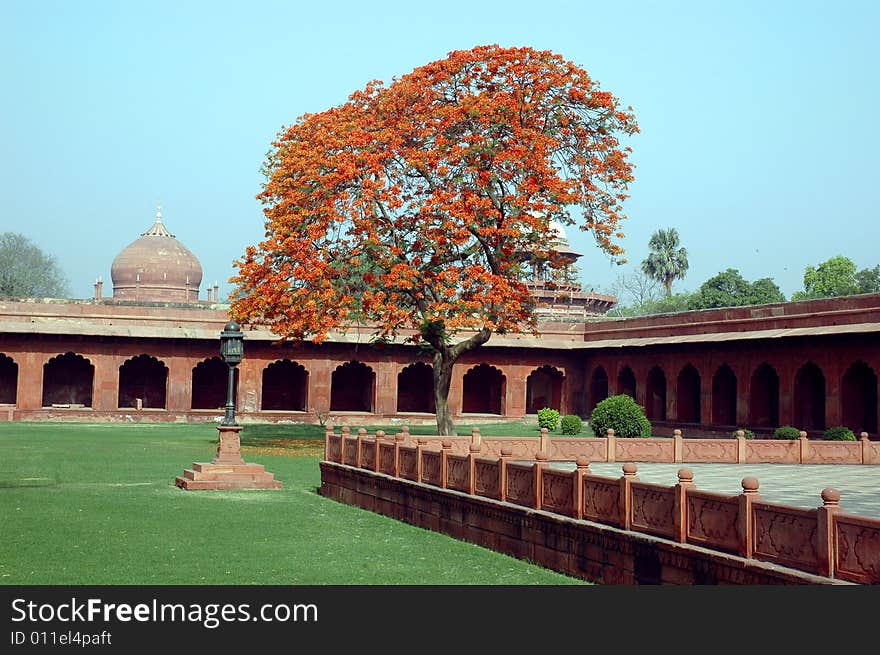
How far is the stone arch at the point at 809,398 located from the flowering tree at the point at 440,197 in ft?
28.1

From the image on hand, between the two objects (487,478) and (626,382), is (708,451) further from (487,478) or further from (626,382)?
(626,382)

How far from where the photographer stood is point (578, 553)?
38.5ft

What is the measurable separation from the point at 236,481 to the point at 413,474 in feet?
12.7

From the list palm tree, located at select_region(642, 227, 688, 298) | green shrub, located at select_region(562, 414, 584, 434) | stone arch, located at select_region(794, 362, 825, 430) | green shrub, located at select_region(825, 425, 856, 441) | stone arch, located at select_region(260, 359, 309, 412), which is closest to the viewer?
green shrub, located at select_region(825, 425, 856, 441)

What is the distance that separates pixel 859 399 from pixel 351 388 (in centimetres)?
2245

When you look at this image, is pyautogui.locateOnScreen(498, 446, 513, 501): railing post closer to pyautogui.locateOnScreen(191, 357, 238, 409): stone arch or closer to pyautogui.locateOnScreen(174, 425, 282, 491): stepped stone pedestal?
pyautogui.locateOnScreen(174, 425, 282, 491): stepped stone pedestal

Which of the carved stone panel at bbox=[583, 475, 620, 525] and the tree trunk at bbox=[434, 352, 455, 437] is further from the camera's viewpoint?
the tree trunk at bbox=[434, 352, 455, 437]

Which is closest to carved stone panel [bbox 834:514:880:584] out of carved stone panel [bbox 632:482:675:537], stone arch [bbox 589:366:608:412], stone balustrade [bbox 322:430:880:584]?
stone balustrade [bbox 322:430:880:584]

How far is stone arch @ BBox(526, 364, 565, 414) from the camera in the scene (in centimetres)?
4655

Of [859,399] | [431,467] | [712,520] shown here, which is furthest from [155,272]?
[712,520]

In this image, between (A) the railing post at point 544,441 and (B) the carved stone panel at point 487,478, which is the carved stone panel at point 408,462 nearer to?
(B) the carved stone panel at point 487,478

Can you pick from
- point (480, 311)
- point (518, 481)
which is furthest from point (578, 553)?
point (480, 311)

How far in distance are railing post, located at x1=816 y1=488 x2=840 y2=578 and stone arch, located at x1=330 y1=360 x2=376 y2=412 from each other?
4018cm

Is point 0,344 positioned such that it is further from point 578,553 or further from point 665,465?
point 578,553
